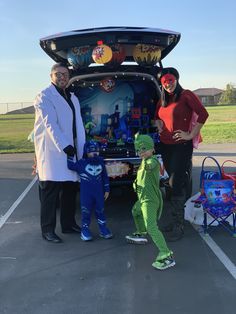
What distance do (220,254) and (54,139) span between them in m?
2.19

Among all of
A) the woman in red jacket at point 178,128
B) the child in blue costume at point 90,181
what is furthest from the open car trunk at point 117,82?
the woman in red jacket at point 178,128

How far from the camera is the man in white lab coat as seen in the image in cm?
512

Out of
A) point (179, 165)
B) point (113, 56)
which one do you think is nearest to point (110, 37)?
point (113, 56)

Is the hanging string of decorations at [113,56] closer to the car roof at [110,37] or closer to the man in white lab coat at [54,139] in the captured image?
the car roof at [110,37]

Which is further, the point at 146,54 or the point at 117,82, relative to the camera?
the point at 117,82

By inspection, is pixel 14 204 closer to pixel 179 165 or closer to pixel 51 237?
pixel 51 237

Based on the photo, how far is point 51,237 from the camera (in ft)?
17.4

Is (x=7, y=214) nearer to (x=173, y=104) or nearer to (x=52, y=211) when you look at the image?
(x=52, y=211)

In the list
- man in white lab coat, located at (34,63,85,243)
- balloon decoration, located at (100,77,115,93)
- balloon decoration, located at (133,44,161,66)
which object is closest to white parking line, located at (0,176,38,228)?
man in white lab coat, located at (34,63,85,243)

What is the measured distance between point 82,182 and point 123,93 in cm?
321

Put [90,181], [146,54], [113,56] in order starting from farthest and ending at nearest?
[146,54] < [113,56] < [90,181]

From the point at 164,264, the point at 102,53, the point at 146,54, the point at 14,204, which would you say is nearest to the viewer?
the point at 164,264

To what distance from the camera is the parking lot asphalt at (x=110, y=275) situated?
11.8ft

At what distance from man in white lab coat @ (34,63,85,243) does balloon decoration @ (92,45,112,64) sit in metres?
1.44
